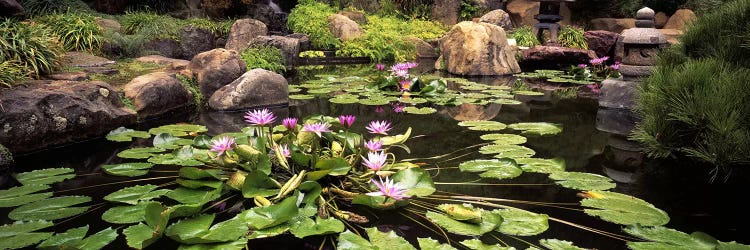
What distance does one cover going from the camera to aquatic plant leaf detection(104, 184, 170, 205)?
236 cm

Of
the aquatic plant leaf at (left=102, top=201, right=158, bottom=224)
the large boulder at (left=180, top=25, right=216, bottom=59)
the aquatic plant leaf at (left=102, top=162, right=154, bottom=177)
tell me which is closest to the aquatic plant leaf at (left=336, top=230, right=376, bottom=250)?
the aquatic plant leaf at (left=102, top=201, right=158, bottom=224)

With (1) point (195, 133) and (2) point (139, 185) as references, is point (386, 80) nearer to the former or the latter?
(1) point (195, 133)

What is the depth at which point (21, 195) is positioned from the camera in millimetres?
2453

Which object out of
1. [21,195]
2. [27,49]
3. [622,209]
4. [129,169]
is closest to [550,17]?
[622,209]

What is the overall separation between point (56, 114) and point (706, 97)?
453 cm

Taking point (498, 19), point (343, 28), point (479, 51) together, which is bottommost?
point (479, 51)

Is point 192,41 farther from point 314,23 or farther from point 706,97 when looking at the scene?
point 706,97

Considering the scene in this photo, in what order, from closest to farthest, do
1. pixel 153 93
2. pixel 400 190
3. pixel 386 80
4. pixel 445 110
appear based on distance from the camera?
pixel 400 190 → pixel 153 93 → pixel 445 110 → pixel 386 80

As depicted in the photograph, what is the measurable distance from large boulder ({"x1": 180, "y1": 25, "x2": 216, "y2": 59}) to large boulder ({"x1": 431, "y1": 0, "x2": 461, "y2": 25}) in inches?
304

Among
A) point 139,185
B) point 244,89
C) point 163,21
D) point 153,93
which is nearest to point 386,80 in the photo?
point 244,89

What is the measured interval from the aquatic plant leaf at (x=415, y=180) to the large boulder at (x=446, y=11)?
1276 cm

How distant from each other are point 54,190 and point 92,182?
202 mm

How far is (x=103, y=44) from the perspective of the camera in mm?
6984

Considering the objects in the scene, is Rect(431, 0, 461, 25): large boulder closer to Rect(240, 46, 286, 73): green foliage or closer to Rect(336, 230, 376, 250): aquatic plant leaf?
Rect(240, 46, 286, 73): green foliage
